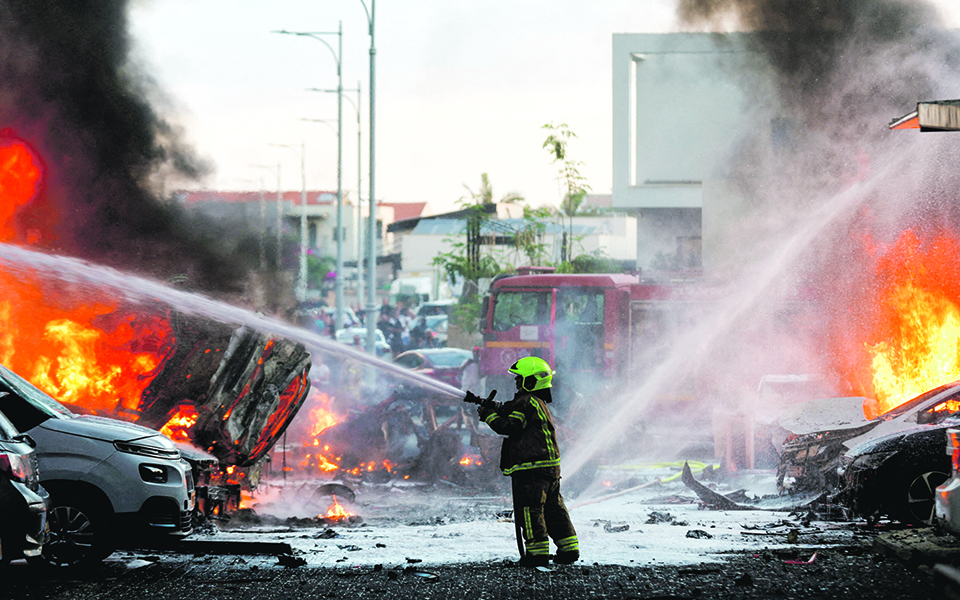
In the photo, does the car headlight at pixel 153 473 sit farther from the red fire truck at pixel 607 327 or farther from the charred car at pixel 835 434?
the red fire truck at pixel 607 327

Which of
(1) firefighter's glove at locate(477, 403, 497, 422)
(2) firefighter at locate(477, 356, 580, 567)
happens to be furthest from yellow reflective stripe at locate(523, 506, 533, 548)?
(1) firefighter's glove at locate(477, 403, 497, 422)

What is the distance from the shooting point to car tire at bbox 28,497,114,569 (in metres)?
6.11

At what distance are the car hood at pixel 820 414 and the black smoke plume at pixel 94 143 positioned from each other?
745cm

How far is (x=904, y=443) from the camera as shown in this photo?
23.9 feet

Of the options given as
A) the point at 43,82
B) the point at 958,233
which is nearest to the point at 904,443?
the point at 958,233

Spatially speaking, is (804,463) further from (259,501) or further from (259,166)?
(259,166)

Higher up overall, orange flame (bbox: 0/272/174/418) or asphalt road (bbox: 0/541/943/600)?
orange flame (bbox: 0/272/174/418)

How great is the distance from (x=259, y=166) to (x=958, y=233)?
2496cm

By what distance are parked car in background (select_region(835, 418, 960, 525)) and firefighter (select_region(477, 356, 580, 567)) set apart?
265 centimetres

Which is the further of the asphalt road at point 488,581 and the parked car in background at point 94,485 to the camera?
the parked car in background at point 94,485

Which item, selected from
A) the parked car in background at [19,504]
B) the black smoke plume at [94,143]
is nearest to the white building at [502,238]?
the black smoke plume at [94,143]

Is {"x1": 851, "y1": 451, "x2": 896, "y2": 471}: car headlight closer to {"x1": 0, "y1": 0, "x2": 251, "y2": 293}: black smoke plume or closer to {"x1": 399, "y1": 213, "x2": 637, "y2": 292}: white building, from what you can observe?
{"x1": 0, "y1": 0, "x2": 251, "y2": 293}: black smoke plume

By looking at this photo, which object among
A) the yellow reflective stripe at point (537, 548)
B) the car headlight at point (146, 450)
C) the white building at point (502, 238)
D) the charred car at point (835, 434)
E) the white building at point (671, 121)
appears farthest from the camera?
the white building at point (502, 238)

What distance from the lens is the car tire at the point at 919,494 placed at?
718 centimetres
